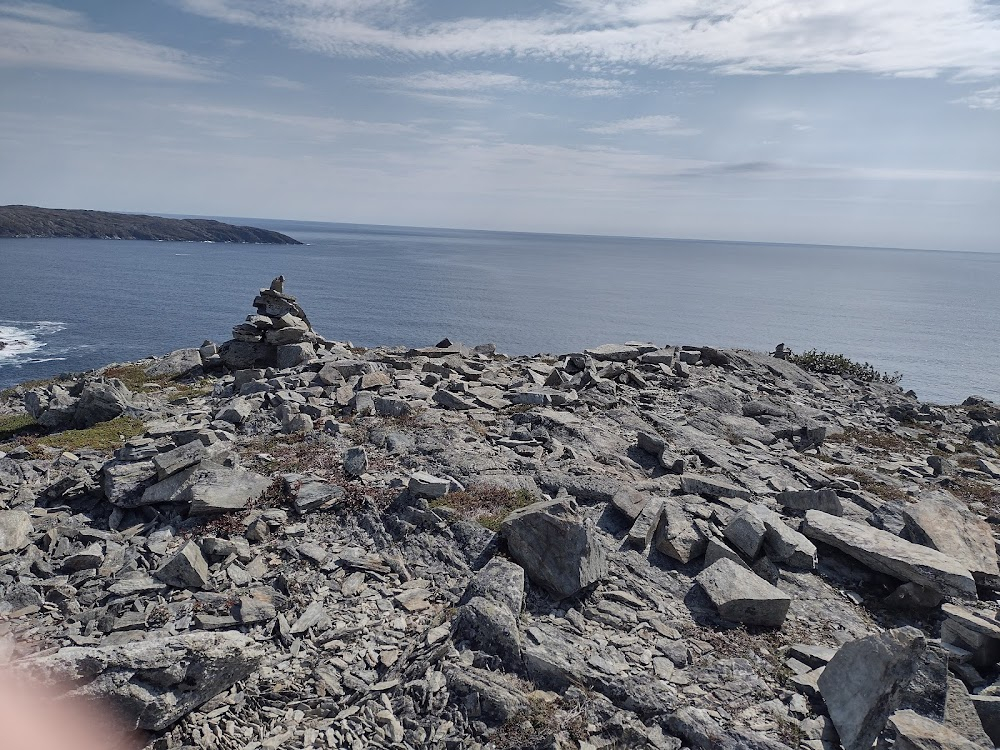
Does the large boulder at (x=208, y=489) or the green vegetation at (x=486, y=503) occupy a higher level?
the large boulder at (x=208, y=489)

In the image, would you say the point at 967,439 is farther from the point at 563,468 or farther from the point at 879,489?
the point at 563,468

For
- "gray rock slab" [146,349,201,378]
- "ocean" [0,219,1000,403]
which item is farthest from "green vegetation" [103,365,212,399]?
"ocean" [0,219,1000,403]

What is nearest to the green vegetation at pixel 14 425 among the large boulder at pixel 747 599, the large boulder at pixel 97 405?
the large boulder at pixel 97 405

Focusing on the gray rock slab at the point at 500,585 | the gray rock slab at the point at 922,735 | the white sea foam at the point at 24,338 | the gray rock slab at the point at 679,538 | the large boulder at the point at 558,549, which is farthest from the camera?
the white sea foam at the point at 24,338

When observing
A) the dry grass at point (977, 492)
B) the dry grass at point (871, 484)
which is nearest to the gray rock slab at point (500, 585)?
the dry grass at point (871, 484)

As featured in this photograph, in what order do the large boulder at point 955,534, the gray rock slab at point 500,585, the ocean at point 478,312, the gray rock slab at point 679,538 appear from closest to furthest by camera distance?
the gray rock slab at point 500,585, the gray rock slab at point 679,538, the large boulder at point 955,534, the ocean at point 478,312

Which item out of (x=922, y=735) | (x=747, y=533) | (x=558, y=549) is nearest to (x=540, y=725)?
(x=558, y=549)

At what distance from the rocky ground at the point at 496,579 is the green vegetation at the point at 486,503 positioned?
7cm

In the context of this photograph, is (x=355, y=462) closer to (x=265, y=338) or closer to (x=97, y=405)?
(x=97, y=405)

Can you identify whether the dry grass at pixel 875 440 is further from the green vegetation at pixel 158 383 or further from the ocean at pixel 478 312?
the ocean at pixel 478 312

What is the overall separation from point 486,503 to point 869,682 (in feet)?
25.4

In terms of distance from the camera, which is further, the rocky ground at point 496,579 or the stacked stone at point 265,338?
the stacked stone at point 265,338

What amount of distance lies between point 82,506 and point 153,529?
2509mm

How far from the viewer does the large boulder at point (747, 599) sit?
34.0ft
